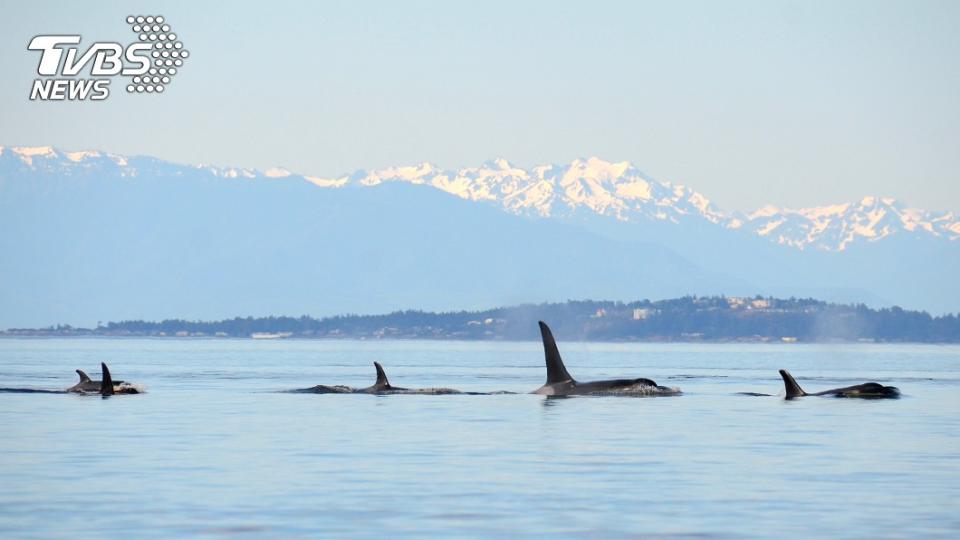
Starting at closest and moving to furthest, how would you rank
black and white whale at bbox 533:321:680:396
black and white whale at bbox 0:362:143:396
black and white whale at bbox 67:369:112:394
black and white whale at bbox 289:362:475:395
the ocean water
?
1. the ocean water
2. black and white whale at bbox 533:321:680:396
3. black and white whale at bbox 0:362:143:396
4. black and white whale at bbox 67:369:112:394
5. black and white whale at bbox 289:362:475:395

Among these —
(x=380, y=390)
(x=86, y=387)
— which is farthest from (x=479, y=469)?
(x=86, y=387)

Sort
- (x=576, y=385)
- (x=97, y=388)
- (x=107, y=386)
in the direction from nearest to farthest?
(x=107, y=386) < (x=576, y=385) < (x=97, y=388)

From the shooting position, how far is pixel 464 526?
27.6 m

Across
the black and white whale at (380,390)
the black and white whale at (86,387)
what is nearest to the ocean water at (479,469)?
the black and white whale at (86,387)

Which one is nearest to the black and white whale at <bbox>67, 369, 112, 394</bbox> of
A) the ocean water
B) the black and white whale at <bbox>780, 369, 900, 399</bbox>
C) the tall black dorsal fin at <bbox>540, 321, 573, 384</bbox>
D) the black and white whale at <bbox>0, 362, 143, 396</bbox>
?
the black and white whale at <bbox>0, 362, 143, 396</bbox>

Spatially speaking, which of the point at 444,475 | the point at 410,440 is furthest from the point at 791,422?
the point at 444,475

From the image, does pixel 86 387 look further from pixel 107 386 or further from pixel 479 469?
pixel 479 469

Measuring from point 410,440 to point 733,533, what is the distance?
57.6ft

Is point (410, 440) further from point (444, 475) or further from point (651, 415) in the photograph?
point (651, 415)

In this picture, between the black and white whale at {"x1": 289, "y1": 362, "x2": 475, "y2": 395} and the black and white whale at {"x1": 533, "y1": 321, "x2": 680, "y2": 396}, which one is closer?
the black and white whale at {"x1": 533, "y1": 321, "x2": 680, "y2": 396}

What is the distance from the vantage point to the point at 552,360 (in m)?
65.9

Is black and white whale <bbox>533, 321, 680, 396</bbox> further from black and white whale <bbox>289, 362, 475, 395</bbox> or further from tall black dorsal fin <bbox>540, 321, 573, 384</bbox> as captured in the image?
black and white whale <bbox>289, 362, 475, 395</bbox>

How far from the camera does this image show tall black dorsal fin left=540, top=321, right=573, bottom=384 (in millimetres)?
64938

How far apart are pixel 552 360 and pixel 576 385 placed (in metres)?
1.91
